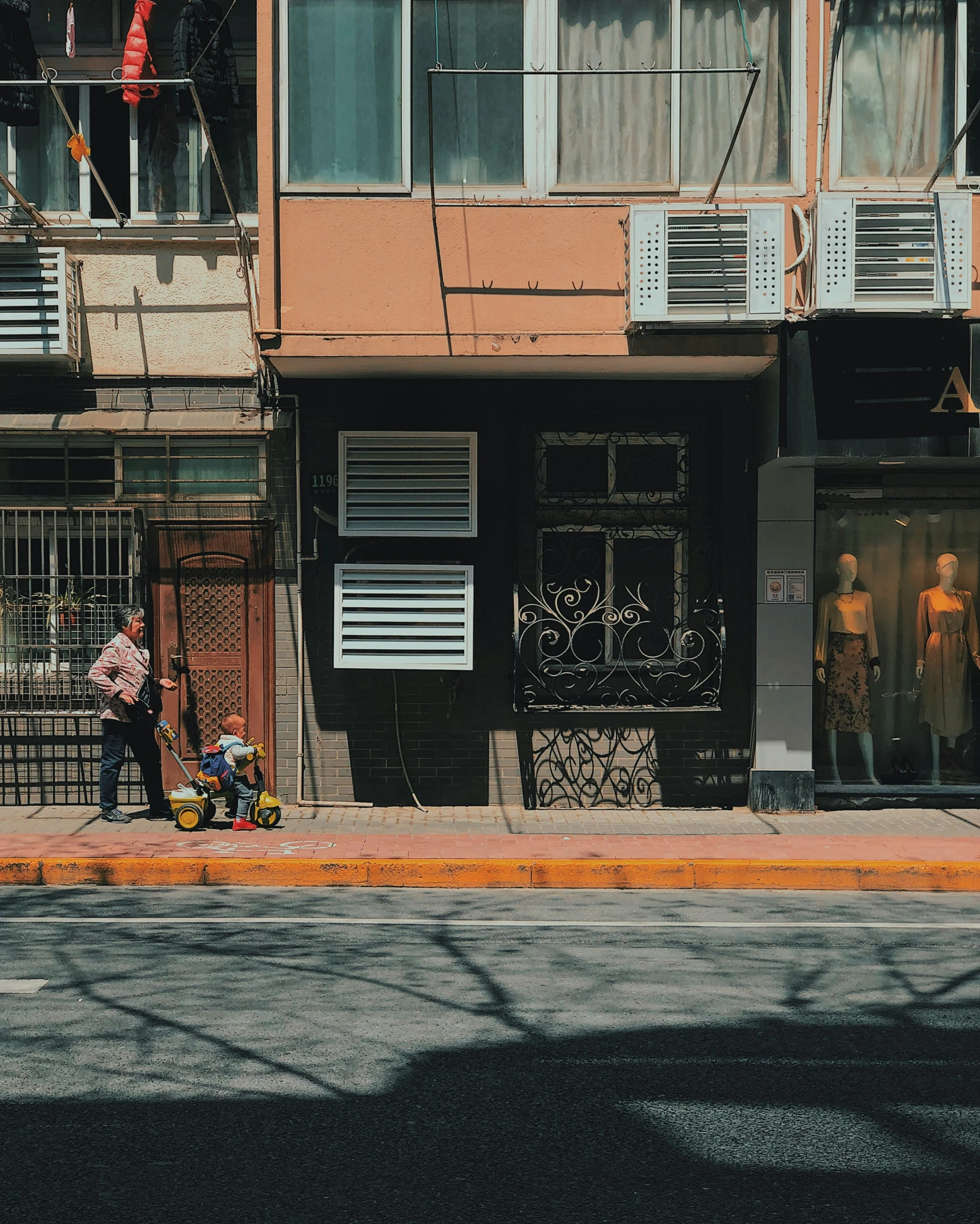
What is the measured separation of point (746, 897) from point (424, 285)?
204 inches

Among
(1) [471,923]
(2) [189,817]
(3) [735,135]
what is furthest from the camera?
(2) [189,817]

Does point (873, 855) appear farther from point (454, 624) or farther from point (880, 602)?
point (454, 624)

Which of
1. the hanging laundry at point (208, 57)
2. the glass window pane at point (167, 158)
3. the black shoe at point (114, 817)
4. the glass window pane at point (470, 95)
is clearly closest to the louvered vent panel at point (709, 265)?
the glass window pane at point (470, 95)

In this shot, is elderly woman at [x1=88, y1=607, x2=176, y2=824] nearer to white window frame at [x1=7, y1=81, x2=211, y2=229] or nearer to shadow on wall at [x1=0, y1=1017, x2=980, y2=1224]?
white window frame at [x1=7, y1=81, x2=211, y2=229]

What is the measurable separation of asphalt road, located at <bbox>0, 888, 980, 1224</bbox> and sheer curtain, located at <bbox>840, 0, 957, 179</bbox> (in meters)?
6.08

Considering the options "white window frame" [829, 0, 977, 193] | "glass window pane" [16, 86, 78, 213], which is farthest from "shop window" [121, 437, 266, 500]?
"white window frame" [829, 0, 977, 193]

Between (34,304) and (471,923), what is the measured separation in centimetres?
652

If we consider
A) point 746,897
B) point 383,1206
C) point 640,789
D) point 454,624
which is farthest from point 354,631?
point 383,1206

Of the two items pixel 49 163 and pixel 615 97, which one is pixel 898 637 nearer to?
pixel 615 97

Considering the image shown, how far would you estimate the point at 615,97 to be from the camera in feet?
33.4

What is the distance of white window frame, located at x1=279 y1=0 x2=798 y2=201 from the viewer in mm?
9969

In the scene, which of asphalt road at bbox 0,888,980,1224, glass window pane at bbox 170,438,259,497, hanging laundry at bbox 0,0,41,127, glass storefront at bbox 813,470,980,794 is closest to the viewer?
asphalt road at bbox 0,888,980,1224

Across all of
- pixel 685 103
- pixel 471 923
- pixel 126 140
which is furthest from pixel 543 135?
pixel 471 923

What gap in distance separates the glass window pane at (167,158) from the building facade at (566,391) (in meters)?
0.05
